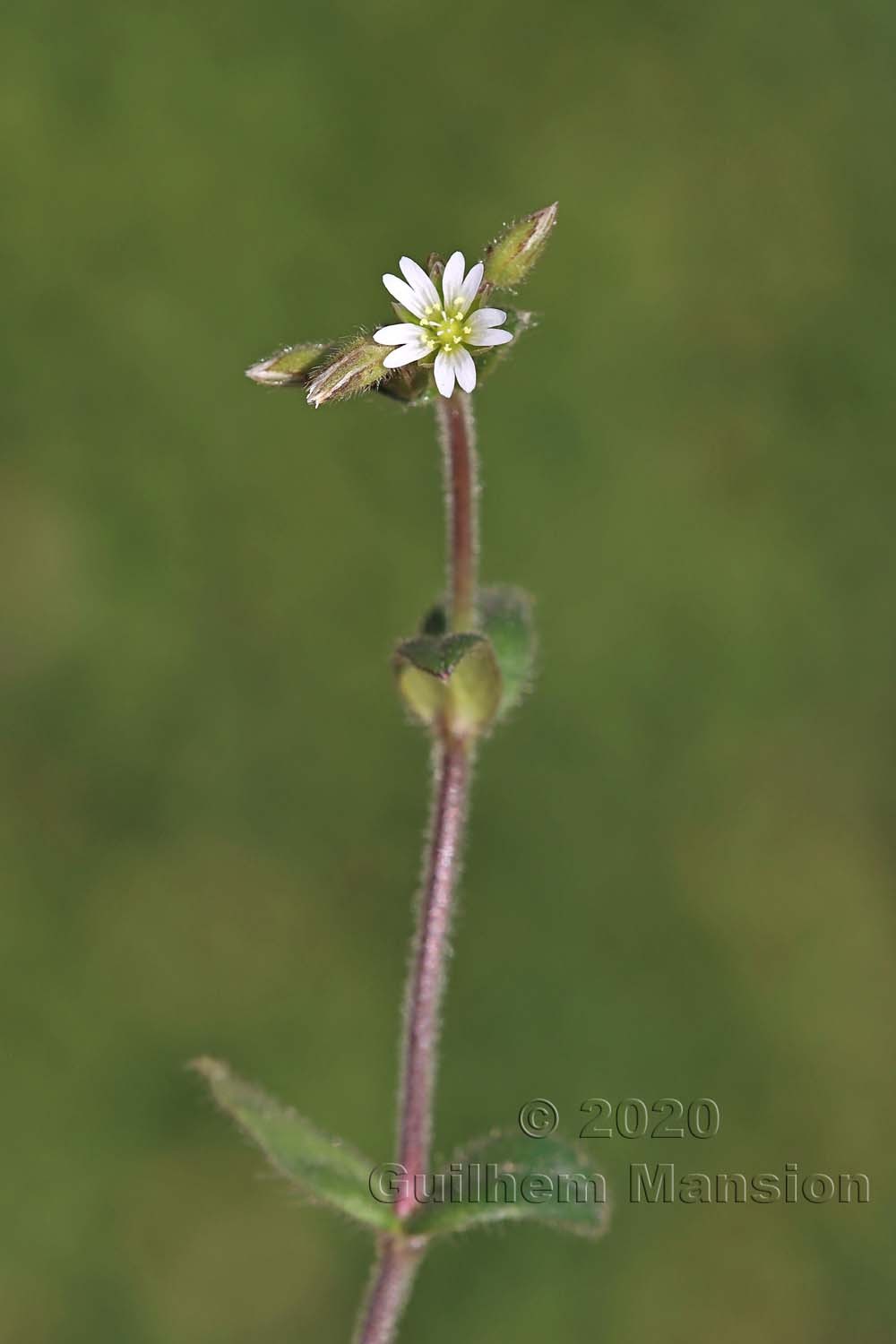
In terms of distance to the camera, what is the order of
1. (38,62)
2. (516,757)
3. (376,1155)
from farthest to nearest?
(38,62)
(516,757)
(376,1155)

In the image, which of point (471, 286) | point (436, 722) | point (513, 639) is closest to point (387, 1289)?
A: point (436, 722)

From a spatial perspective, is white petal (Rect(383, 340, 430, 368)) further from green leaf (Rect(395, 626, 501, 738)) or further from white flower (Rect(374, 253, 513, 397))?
green leaf (Rect(395, 626, 501, 738))

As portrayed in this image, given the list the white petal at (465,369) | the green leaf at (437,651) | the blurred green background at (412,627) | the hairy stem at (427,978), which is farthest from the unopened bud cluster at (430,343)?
the blurred green background at (412,627)

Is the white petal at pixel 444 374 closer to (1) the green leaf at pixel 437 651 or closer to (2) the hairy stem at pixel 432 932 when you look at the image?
(2) the hairy stem at pixel 432 932

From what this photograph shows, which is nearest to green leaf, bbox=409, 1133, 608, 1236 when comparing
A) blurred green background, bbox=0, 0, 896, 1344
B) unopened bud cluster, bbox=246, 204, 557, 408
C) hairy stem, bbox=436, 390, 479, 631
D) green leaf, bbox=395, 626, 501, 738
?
green leaf, bbox=395, 626, 501, 738

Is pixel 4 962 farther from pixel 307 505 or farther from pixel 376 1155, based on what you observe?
pixel 307 505

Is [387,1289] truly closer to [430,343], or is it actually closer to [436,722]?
[436,722]

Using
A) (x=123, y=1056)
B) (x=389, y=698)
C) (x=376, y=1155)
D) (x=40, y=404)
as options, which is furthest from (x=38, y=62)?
(x=376, y=1155)
